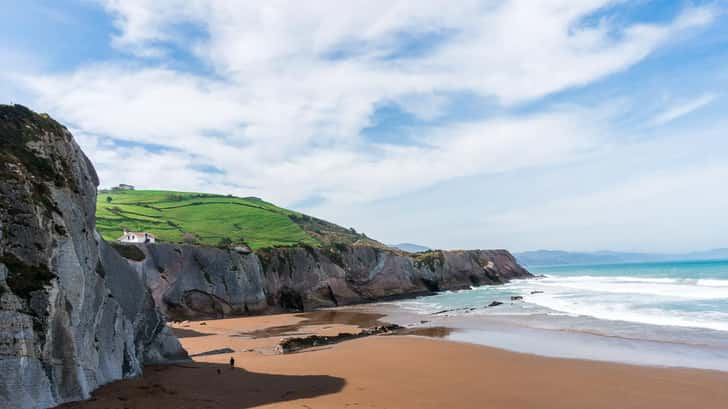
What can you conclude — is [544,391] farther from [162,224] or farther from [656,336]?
[162,224]

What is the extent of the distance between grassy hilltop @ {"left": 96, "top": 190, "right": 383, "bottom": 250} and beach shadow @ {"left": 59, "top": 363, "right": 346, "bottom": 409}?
4682 cm

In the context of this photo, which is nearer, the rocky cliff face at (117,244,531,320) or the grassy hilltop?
the rocky cliff face at (117,244,531,320)

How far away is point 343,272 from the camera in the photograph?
188 feet

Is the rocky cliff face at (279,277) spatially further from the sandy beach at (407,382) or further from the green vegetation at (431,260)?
the sandy beach at (407,382)

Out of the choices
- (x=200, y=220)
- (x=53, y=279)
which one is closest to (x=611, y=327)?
(x=53, y=279)

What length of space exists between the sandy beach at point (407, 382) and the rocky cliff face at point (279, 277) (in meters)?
18.9

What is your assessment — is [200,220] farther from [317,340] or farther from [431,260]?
[317,340]

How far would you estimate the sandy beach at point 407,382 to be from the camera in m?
12.6

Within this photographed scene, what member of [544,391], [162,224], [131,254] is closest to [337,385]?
[544,391]

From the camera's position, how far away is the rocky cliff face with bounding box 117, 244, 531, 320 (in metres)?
39.4

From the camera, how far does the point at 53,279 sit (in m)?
11.0

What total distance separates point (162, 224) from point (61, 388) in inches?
2855

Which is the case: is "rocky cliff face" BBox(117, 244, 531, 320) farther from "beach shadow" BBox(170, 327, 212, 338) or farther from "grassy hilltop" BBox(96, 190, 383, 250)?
"grassy hilltop" BBox(96, 190, 383, 250)

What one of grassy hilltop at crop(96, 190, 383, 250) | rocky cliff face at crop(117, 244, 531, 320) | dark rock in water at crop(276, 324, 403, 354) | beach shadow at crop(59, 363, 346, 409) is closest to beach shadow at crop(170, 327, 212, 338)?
rocky cliff face at crop(117, 244, 531, 320)
